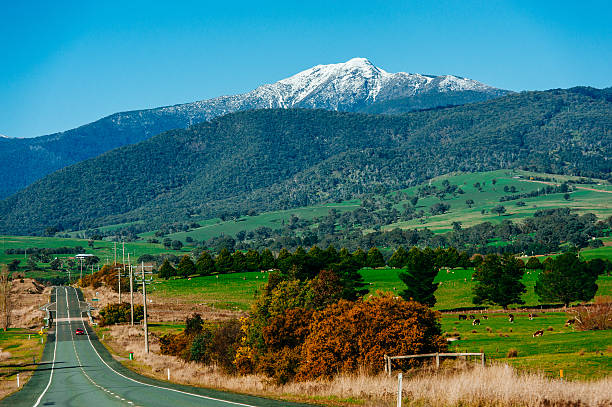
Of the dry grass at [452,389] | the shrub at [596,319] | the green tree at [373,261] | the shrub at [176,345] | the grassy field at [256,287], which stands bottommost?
the grassy field at [256,287]

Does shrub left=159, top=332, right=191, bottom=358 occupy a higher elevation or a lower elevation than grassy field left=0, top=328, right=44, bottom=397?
higher

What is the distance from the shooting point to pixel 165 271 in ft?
506

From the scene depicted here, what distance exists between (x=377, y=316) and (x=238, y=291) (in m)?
97.1

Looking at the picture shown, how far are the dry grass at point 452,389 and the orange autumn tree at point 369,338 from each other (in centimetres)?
140

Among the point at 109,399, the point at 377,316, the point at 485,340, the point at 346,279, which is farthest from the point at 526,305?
the point at 109,399

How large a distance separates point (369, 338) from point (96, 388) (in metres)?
15.5

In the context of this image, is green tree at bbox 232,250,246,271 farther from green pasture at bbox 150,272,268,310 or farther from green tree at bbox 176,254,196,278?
green tree at bbox 176,254,196,278

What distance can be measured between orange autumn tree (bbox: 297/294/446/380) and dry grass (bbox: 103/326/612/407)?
1.40 meters

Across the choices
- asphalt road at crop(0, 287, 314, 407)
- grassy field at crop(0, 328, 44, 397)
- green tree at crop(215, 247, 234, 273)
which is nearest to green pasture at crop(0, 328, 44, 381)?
grassy field at crop(0, 328, 44, 397)

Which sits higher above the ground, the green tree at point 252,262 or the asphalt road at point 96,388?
the asphalt road at point 96,388

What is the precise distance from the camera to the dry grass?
1806 cm

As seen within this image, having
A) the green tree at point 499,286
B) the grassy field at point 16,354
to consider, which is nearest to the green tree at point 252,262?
the grassy field at point 16,354

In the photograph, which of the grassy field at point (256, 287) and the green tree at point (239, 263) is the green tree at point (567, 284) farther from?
the green tree at point (239, 263)

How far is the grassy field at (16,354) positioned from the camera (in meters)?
44.4
